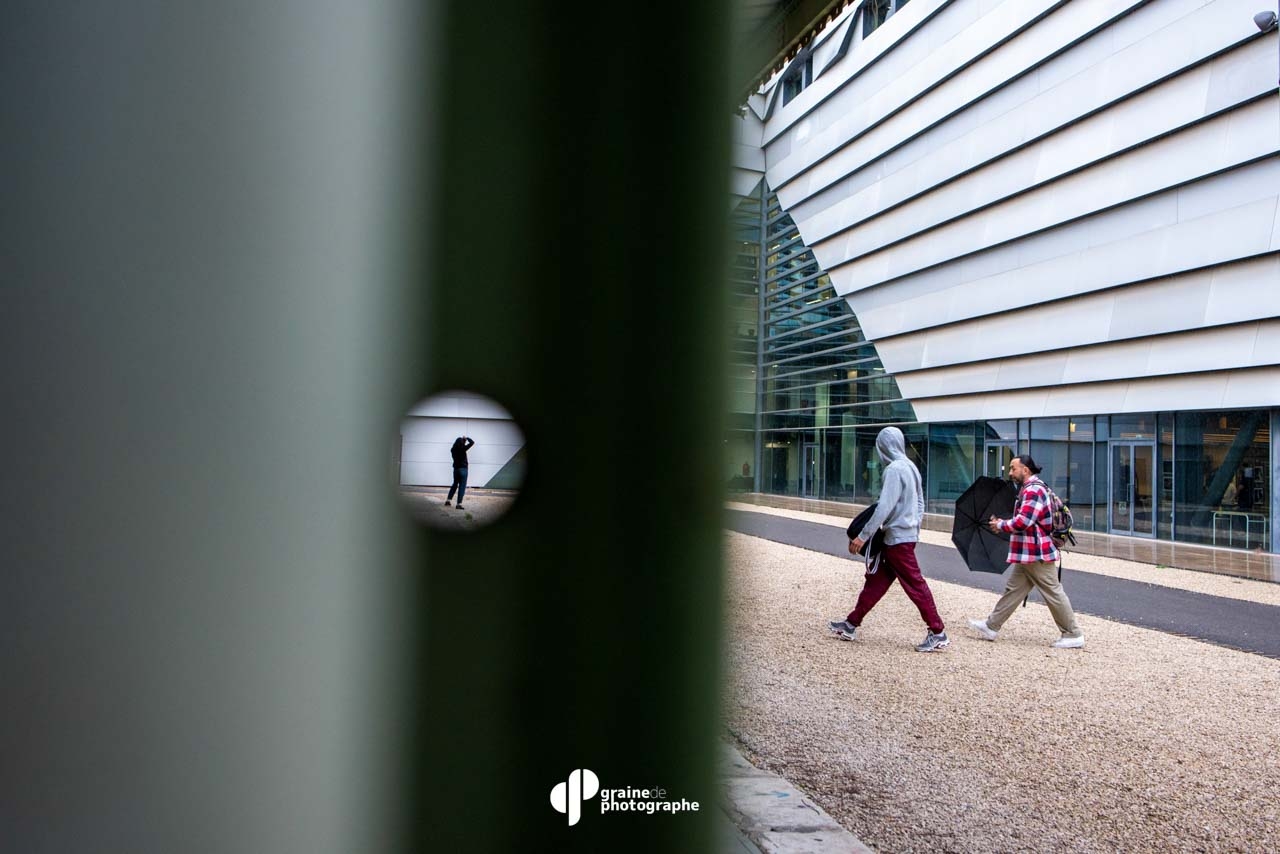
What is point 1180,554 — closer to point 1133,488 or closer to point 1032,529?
point 1133,488

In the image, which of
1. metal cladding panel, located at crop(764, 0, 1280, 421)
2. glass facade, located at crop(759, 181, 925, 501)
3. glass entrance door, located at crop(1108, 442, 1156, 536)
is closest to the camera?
metal cladding panel, located at crop(764, 0, 1280, 421)

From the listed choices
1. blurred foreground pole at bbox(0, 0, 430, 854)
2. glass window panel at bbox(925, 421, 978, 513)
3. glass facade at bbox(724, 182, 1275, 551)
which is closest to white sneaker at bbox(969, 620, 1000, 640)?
glass facade at bbox(724, 182, 1275, 551)

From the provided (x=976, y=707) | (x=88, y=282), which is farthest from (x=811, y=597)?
(x=88, y=282)

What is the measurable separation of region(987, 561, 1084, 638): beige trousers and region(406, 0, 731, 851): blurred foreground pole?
5.15 metres

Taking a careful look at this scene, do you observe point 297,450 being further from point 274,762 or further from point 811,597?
point 811,597

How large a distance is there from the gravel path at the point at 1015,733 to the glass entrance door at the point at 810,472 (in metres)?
16.4

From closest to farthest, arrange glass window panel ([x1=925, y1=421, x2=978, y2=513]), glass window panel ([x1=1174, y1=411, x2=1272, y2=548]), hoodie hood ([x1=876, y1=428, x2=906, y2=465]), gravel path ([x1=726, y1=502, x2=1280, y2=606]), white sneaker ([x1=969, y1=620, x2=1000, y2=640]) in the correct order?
1. hoodie hood ([x1=876, y1=428, x2=906, y2=465])
2. white sneaker ([x1=969, y1=620, x2=1000, y2=640])
3. gravel path ([x1=726, y1=502, x2=1280, y2=606])
4. glass window panel ([x1=1174, y1=411, x2=1272, y2=548])
5. glass window panel ([x1=925, y1=421, x2=978, y2=513])

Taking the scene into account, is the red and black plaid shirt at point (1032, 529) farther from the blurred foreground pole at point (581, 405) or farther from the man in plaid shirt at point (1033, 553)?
the blurred foreground pole at point (581, 405)

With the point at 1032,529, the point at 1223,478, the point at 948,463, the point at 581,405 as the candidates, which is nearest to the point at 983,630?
the point at 1032,529

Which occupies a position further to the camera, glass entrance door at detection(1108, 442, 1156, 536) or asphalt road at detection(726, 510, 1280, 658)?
glass entrance door at detection(1108, 442, 1156, 536)

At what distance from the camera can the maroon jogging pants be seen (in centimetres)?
536

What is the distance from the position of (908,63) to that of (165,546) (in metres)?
21.4

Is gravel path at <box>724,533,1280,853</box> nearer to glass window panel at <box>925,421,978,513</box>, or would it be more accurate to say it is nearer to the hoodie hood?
the hoodie hood

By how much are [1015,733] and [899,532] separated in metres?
1.73
